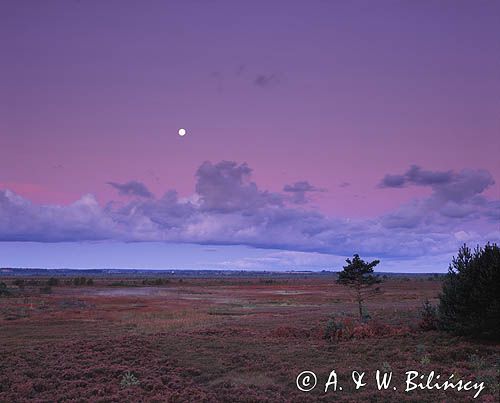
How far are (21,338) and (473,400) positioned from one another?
27985 mm

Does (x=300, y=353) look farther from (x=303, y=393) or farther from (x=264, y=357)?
(x=303, y=393)

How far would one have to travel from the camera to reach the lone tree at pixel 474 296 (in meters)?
22.0

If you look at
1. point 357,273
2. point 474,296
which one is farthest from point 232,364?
point 357,273

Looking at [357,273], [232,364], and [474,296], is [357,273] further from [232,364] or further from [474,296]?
[232,364]

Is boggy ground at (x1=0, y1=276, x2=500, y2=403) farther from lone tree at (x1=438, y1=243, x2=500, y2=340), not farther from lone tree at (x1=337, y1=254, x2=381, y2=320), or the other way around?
lone tree at (x1=337, y1=254, x2=381, y2=320)

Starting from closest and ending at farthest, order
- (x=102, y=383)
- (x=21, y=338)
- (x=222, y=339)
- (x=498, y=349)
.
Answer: (x=102, y=383), (x=498, y=349), (x=222, y=339), (x=21, y=338)

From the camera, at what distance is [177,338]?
28625mm

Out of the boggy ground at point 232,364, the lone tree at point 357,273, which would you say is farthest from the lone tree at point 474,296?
the lone tree at point 357,273

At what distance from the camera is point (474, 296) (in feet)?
74.0

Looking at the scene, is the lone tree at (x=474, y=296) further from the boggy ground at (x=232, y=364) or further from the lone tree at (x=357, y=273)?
the lone tree at (x=357, y=273)

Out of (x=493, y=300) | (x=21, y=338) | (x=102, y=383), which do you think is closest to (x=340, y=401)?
(x=102, y=383)

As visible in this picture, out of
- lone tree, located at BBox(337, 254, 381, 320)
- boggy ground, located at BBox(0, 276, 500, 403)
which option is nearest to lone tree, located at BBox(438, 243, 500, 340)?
boggy ground, located at BBox(0, 276, 500, 403)

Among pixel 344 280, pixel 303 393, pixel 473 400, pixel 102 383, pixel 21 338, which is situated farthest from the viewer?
pixel 344 280

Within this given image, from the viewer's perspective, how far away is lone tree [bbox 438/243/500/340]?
72.3 ft
